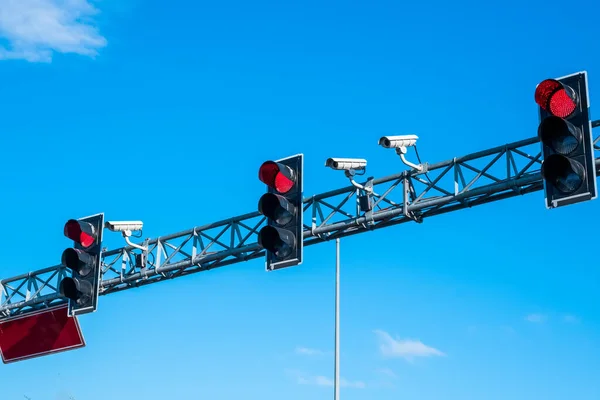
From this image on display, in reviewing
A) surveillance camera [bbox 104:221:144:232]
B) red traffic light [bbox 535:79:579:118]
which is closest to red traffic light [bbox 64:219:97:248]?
surveillance camera [bbox 104:221:144:232]

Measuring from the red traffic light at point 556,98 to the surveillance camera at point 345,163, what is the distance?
154 inches

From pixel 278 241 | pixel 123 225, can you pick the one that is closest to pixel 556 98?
pixel 278 241

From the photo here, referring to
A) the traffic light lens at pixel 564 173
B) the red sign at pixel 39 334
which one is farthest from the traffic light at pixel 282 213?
the red sign at pixel 39 334

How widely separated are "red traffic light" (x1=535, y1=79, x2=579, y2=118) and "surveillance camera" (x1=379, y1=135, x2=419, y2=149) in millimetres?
2962

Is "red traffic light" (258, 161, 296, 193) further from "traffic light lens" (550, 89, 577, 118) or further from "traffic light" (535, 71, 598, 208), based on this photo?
"traffic light lens" (550, 89, 577, 118)

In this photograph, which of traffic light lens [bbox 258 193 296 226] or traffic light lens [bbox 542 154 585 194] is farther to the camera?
traffic light lens [bbox 258 193 296 226]

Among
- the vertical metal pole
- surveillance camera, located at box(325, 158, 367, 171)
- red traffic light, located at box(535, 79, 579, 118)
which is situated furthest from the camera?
the vertical metal pole

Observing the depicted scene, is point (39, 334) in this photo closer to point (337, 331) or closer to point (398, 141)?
point (337, 331)

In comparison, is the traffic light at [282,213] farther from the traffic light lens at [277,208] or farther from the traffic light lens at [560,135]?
the traffic light lens at [560,135]

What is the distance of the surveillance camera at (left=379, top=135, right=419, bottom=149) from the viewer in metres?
14.2

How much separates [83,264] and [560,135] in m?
9.38

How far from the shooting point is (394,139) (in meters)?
14.2

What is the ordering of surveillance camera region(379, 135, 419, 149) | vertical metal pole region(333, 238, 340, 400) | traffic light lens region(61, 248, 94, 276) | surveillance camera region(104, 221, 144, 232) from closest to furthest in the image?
surveillance camera region(379, 135, 419, 149)
traffic light lens region(61, 248, 94, 276)
surveillance camera region(104, 221, 144, 232)
vertical metal pole region(333, 238, 340, 400)

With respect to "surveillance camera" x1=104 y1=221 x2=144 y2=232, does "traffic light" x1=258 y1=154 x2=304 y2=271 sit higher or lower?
lower
